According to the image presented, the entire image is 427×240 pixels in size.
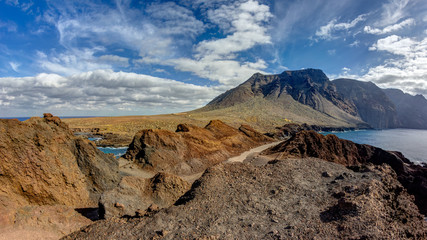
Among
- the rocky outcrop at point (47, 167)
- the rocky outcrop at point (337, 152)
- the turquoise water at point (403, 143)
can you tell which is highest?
the rocky outcrop at point (47, 167)

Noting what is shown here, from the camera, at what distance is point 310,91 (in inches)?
6560

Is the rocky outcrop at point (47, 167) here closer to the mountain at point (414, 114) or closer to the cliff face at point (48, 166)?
the cliff face at point (48, 166)

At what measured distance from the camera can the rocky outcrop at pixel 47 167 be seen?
1012 centimetres

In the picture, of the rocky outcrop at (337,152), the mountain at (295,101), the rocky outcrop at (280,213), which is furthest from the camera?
the mountain at (295,101)

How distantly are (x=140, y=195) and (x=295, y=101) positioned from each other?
161 m

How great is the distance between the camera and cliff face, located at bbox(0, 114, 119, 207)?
1025 centimetres

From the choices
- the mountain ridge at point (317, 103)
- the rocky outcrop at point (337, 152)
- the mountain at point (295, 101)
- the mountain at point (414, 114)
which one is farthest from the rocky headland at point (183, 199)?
the mountain at point (414, 114)

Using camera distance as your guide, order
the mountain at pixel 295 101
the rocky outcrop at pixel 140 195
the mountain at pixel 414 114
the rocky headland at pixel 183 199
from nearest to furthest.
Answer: the rocky headland at pixel 183 199 → the rocky outcrop at pixel 140 195 → the mountain at pixel 295 101 → the mountain at pixel 414 114

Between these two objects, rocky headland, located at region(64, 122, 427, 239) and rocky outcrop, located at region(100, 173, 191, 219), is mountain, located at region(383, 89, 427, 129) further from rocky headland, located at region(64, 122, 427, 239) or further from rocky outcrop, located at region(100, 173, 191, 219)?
rocky outcrop, located at region(100, 173, 191, 219)

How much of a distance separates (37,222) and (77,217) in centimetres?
162

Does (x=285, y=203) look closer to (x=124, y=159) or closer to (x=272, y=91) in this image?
(x=124, y=159)

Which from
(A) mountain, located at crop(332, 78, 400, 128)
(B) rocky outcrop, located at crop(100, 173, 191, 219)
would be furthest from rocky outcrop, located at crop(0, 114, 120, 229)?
(A) mountain, located at crop(332, 78, 400, 128)

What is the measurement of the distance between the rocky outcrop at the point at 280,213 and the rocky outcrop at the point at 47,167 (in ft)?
13.8

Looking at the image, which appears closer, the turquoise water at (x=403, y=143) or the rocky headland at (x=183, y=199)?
the rocky headland at (x=183, y=199)
